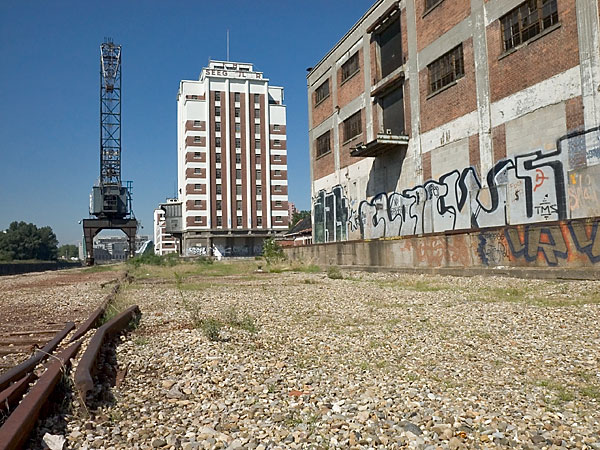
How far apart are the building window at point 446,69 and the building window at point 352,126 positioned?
269 inches

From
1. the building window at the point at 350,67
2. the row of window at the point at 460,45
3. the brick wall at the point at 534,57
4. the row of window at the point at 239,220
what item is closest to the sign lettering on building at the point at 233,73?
the row of window at the point at 239,220

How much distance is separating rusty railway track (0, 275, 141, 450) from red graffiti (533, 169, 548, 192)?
13943 mm

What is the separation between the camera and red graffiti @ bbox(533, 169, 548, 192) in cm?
1548

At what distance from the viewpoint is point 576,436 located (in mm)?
2875

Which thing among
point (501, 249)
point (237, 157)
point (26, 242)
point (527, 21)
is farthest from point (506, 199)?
point (26, 242)

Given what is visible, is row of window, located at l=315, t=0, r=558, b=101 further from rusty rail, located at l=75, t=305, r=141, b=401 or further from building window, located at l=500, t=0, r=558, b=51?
rusty rail, located at l=75, t=305, r=141, b=401

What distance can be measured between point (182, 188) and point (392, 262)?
2334 inches

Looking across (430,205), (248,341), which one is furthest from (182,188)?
(248,341)

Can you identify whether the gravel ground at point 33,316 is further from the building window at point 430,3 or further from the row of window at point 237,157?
the row of window at point 237,157

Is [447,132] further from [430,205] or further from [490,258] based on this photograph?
[490,258]

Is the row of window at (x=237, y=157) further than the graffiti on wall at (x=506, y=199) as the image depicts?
Yes

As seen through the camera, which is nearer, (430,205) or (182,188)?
(430,205)

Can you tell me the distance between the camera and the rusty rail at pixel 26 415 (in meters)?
2.55

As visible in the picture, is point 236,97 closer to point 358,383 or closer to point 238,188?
point 238,188
